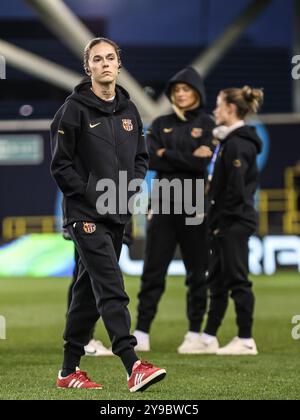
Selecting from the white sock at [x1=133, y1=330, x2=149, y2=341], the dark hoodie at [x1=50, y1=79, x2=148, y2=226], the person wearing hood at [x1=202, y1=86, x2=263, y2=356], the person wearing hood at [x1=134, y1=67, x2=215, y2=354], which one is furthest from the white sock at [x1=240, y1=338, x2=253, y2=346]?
the dark hoodie at [x1=50, y1=79, x2=148, y2=226]

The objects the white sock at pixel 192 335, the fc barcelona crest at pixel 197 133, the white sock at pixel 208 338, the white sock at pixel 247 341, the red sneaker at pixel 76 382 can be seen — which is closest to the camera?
the red sneaker at pixel 76 382

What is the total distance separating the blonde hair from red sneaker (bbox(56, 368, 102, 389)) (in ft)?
9.97

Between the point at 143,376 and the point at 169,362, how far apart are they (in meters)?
2.12

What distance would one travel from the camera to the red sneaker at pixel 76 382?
20.8 feet

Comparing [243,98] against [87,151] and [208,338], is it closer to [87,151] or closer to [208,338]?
[208,338]

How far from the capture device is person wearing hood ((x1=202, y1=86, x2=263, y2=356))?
8477 millimetres

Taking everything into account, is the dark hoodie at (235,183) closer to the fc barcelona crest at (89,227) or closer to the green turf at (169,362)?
the green turf at (169,362)

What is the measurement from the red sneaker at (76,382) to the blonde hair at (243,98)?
120 inches

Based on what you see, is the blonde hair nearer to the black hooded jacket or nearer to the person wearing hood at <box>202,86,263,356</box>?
the person wearing hood at <box>202,86,263,356</box>

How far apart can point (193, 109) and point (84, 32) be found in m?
15.2

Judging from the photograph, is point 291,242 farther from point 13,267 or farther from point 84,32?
point 84,32

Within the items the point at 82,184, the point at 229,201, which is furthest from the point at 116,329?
the point at 229,201

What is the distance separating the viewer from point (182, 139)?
29.3ft

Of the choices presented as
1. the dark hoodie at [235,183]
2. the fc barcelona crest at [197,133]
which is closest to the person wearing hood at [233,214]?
the dark hoodie at [235,183]
